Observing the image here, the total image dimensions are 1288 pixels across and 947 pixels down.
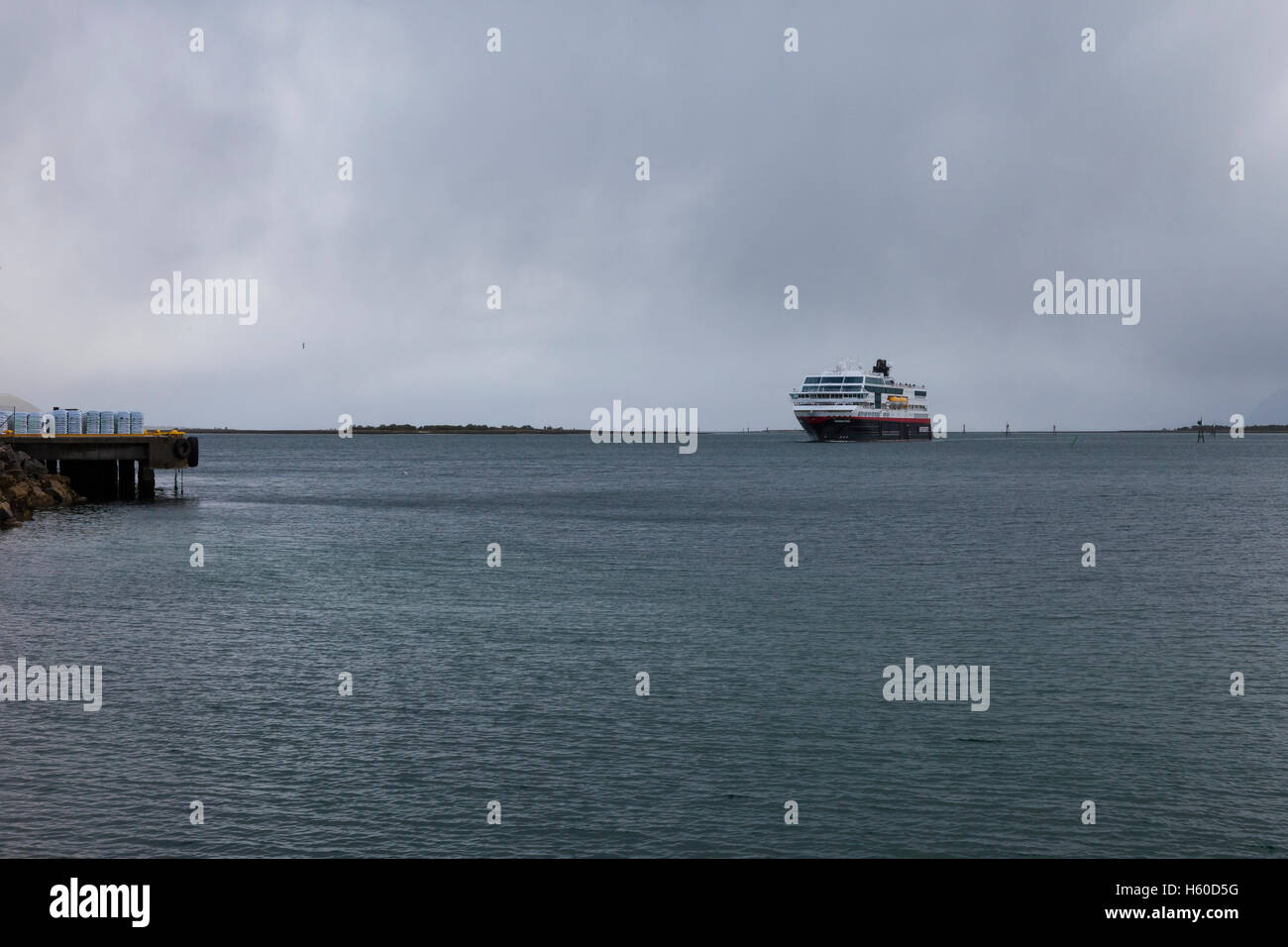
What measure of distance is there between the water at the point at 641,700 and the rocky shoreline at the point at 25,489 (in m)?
8.92

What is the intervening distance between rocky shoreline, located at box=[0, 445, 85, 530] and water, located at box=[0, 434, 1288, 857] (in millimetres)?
8918

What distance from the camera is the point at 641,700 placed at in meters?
25.8

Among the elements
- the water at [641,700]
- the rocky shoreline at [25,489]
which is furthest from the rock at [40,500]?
the water at [641,700]

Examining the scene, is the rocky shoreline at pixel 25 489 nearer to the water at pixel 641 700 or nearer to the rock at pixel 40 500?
the rock at pixel 40 500

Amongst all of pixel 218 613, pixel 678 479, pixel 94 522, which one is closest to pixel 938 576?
pixel 218 613

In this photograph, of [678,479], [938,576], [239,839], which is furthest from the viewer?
[678,479]

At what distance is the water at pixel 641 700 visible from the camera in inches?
709

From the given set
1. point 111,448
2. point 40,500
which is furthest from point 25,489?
point 111,448

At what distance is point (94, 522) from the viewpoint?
69.0 metres
